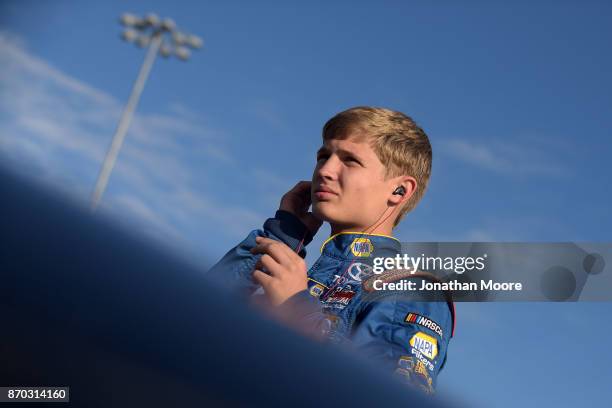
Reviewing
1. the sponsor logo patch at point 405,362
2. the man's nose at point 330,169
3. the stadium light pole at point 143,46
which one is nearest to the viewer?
the sponsor logo patch at point 405,362

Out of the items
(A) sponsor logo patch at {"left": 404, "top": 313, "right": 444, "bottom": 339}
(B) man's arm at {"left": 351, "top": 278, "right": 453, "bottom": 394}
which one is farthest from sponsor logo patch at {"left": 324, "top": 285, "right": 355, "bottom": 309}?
(A) sponsor logo patch at {"left": 404, "top": 313, "right": 444, "bottom": 339}

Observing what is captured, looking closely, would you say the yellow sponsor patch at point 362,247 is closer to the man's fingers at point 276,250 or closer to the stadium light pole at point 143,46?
the man's fingers at point 276,250

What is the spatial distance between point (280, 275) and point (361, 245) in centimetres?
54

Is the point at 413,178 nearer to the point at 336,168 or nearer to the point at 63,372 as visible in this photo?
A: the point at 336,168

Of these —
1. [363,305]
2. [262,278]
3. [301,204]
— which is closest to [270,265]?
[262,278]

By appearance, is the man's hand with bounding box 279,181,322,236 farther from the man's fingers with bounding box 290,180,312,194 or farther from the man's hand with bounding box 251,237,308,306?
the man's hand with bounding box 251,237,308,306

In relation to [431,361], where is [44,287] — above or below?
below

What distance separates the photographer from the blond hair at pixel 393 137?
214 centimetres

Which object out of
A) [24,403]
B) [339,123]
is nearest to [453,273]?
[339,123]

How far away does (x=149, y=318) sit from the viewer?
0.38 metres

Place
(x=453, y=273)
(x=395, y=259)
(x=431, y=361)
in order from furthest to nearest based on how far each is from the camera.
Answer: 1. (x=395, y=259)
2. (x=453, y=273)
3. (x=431, y=361)

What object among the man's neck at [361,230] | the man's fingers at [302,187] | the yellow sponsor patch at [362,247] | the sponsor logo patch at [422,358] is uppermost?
the man's fingers at [302,187]

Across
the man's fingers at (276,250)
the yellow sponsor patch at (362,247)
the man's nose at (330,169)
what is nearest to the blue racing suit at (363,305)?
the yellow sponsor patch at (362,247)

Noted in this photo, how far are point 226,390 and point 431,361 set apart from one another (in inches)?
49.4
